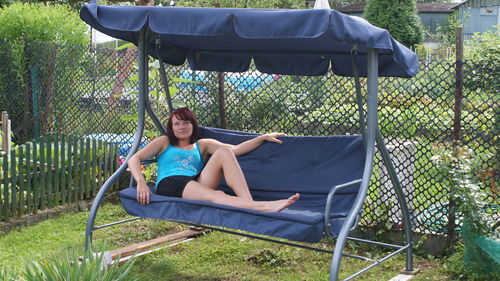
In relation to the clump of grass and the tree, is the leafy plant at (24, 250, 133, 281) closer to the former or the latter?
the clump of grass

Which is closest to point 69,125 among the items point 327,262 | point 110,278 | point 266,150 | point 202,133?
point 202,133

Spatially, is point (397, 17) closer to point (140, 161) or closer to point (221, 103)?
point (221, 103)

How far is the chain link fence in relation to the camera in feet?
20.0

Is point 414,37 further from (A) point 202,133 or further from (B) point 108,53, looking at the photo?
(A) point 202,133

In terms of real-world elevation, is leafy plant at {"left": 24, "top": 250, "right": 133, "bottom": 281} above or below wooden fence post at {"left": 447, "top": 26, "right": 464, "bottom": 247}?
below

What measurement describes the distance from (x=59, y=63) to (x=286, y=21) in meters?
5.48

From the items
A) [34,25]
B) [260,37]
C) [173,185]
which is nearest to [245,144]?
[173,185]

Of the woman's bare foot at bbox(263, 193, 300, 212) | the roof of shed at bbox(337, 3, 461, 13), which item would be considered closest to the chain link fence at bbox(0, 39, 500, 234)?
the woman's bare foot at bbox(263, 193, 300, 212)

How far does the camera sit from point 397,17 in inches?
1156

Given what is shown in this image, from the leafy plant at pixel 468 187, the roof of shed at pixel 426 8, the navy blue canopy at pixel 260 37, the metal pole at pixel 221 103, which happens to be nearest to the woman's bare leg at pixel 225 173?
the navy blue canopy at pixel 260 37

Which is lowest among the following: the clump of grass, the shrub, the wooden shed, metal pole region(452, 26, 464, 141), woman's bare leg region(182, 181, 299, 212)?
the clump of grass

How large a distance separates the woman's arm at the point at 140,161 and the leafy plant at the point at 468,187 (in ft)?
7.20

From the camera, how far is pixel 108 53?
8.13 m

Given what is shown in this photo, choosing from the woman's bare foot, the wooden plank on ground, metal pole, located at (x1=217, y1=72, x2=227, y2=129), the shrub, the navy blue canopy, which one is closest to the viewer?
the navy blue canopy
